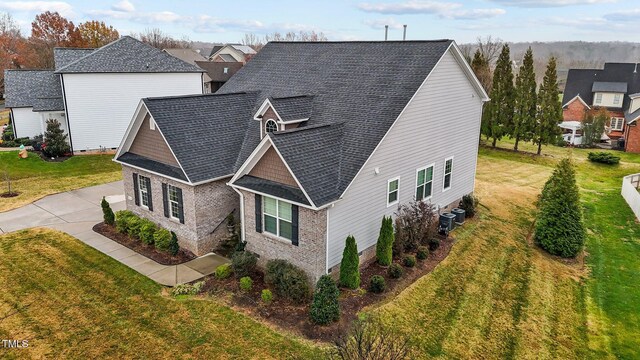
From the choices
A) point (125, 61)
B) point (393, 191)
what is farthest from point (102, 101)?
point (393, 191)

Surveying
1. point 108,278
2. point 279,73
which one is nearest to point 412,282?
point 108,278

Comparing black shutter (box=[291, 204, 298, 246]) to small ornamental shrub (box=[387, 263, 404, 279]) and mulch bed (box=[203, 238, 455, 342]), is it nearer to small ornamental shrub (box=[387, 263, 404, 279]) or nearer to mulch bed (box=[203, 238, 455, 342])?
mulch bed (box=[203, 238, 455, 342])

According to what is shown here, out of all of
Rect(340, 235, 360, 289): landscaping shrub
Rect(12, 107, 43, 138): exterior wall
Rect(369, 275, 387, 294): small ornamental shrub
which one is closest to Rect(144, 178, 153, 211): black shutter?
Rect(340, 235, 360, 289): landscaping shrub

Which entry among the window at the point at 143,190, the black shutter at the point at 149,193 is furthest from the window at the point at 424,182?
the window at the point at 143,190

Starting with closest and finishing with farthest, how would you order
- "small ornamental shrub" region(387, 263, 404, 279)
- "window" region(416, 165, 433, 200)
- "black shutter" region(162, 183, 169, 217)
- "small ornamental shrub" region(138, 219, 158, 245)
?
"small ornamental shrub" region(387, 263, 404, 279)
"black shutter" region(162, 183, 169, 217)
"small ornamental shrub" region(138, 219, 158, 245)
"window" region(416, 165, 433, 200)

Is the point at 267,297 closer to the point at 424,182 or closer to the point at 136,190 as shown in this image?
the point at 424,182

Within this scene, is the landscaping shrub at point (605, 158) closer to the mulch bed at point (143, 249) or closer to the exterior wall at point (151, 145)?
the mulch bed at point (143, 249)

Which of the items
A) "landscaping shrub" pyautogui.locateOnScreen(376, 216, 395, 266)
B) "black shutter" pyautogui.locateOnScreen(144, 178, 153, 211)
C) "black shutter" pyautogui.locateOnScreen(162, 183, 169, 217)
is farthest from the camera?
"black shutter" pyautogui.locateOnScreen(144, 178, 153, 211)
